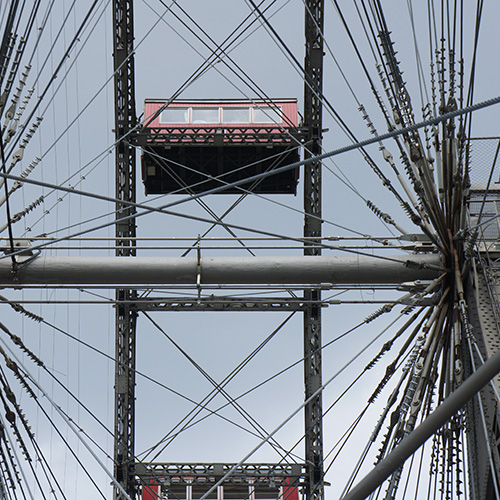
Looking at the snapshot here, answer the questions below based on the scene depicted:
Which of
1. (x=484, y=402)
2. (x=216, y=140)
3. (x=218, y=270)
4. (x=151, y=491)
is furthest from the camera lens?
(x=151, y=491)

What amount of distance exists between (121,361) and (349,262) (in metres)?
7.76

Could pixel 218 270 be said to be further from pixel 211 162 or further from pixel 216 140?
pixel 211 162

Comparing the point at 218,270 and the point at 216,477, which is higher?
the point at 218,270

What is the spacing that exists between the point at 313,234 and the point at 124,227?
390cm

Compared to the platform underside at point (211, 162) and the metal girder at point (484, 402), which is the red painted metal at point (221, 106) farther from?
the metal girder at point (484, 402)

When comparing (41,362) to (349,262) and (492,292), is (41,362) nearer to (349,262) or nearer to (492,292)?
(349,262)

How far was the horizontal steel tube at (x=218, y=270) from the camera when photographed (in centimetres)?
1709

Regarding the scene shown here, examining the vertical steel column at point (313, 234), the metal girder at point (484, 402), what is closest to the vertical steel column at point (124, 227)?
the vertical steel column at point (313, 234)

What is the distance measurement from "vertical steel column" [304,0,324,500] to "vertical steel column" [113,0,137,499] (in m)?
3.56

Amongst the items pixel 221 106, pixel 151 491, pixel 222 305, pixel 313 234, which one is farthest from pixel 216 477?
pixel 221 106

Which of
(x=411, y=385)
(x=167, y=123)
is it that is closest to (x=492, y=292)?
(x=411, y=385)

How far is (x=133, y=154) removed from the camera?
23.7 metres

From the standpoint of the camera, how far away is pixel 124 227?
931 inches

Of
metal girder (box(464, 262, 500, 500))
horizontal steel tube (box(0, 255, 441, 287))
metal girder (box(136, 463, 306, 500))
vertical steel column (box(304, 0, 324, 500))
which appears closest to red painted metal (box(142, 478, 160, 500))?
metal girder (box(136, 463, 306, 500))
